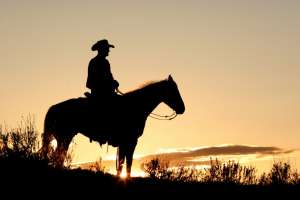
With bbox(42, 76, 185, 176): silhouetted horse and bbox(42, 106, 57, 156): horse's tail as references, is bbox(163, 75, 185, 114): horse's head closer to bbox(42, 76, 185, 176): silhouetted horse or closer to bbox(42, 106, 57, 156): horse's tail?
bbox(42, 76, 185, 176): silhouetted horse

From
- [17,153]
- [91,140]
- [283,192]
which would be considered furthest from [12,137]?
[283,192]

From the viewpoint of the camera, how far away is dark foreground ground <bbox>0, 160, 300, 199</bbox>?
11.1 metres

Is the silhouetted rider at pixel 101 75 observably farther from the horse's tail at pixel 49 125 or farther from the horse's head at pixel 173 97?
the horse's head at pixel 173 97

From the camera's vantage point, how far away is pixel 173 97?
1723cm

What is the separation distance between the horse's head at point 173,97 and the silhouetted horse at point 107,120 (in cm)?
29

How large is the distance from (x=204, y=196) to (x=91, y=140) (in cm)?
523

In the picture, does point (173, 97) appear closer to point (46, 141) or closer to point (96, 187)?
point (46, 141)

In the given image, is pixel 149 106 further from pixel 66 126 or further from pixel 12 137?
pixel 12 137

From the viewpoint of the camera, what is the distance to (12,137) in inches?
615

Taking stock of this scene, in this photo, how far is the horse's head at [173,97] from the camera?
17.1 m

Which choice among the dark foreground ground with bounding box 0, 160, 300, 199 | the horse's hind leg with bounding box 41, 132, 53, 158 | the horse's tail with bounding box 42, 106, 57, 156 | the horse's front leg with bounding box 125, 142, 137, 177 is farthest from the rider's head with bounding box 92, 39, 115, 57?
the dark foreground ground with bounding box 0, 160, 300, 199

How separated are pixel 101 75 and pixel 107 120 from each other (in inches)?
54.7

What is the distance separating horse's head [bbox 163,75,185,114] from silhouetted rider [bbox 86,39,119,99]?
1.67 m

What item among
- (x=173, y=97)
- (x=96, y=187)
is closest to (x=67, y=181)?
(x=96, y=187)
